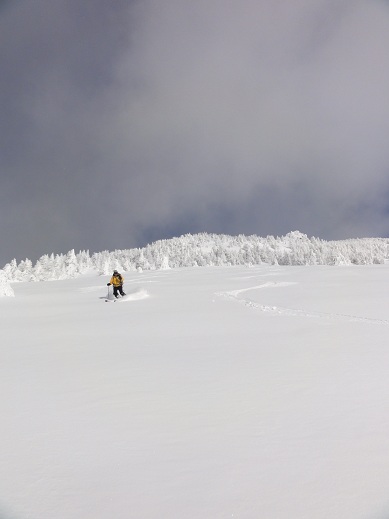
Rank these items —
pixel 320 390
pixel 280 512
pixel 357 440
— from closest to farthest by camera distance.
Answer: pixel 280 512, pixel 357 440, pixel 320 390

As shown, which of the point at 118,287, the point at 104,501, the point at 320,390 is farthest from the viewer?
the point at 118,287

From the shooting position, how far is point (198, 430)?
4559mm

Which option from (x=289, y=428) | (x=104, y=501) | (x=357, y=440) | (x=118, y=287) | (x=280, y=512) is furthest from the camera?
(x=118, y=287)

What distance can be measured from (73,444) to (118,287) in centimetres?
2102

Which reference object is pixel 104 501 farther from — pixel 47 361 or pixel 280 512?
pixel 47 361

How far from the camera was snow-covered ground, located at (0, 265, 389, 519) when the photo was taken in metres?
3.30

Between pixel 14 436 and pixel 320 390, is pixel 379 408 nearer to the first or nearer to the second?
pixel 320 390

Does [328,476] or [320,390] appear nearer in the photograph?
[328,476]

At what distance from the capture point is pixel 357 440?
4.12m

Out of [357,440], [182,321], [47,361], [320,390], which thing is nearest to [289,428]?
[357,440]

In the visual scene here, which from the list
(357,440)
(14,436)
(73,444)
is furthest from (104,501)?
(357,440)

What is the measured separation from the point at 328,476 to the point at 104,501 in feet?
6.88

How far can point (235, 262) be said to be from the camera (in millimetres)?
165750

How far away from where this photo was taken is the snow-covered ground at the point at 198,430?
10.8ft
